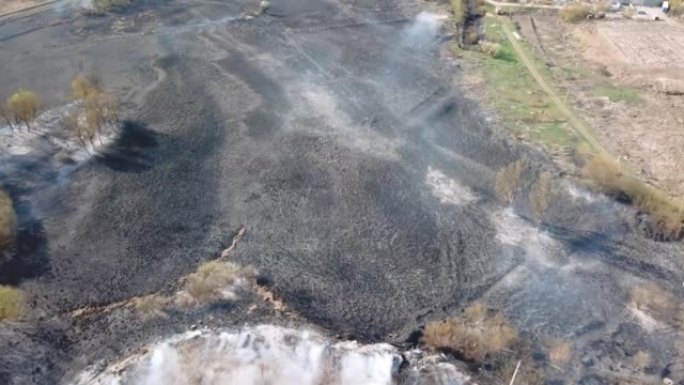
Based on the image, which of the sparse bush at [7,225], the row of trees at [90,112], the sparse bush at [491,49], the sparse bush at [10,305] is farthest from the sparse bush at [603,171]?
the sparse bush at [7,225]

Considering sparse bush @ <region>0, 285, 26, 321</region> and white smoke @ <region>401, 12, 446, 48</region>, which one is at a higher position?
white smoke @ <region>401, 12, 446, 48</region>

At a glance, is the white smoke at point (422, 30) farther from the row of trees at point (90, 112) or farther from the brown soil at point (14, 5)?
the brown soil at point (14, 5)

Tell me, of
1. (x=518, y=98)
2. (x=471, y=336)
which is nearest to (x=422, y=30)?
(x=518, y=98)

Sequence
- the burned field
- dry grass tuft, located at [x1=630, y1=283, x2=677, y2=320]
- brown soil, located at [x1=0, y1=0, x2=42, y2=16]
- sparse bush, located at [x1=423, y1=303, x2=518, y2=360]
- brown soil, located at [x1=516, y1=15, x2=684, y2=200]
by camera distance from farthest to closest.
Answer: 1. brown soil, located at [x1=0, y1=0, x2=42, y2=16]
2. brown soil, located at [x1=516, y1=15, x2=684, y2=200]
3. dry grass tuft, located at [x1=630, y1=283, x2=677, y2=320]
4. the burned field
5. sparse bush, located at [x1=423, y1=303, x2=518, y2=360]

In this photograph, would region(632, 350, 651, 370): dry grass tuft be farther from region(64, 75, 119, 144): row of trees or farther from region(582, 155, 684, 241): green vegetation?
region(64, 75, 119, 144): row of trees

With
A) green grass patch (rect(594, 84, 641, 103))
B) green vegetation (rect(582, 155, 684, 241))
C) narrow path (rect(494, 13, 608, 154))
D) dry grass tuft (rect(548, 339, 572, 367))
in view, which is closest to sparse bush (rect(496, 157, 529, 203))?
green vegetation (rect(582, 155, 684, 241))

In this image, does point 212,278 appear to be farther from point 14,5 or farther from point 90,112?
point 14,5
